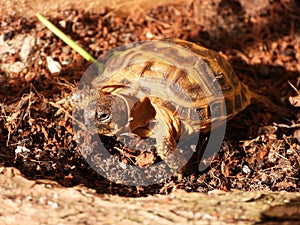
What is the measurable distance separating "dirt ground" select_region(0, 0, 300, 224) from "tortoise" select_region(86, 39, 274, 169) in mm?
277

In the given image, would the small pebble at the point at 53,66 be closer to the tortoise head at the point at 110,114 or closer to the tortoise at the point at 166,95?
the tortoise at the point at 166,95

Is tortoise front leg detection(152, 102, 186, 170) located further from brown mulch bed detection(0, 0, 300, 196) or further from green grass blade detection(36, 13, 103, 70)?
green grass blade detection(36, 13, 103, 70)

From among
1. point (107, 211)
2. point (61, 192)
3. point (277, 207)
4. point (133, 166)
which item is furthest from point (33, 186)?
point (277, 207)

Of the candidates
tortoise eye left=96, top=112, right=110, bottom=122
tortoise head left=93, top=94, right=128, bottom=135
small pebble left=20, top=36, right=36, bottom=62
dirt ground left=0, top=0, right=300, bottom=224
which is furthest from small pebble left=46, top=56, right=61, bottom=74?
tortoise eye left=96, top=112, right=110, bottom=122

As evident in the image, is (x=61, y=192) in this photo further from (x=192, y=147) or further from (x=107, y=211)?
(x=192, y=147)

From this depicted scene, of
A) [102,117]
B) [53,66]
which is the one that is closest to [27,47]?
[53,66]

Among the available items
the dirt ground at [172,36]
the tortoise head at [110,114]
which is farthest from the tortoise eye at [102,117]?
the dirt ground at [172,36]

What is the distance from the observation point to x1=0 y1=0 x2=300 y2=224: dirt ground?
3145 millimetres

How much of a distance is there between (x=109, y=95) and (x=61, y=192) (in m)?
0.83

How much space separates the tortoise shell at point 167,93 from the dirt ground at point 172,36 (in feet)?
0.88

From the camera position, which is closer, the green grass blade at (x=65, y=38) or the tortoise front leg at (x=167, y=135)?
the tortoise front leg at (x=167, y=135)

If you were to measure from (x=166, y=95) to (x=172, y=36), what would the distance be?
1350 mm

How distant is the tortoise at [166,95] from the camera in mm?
3197

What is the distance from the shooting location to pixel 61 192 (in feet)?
8.80
